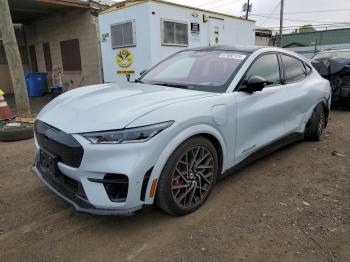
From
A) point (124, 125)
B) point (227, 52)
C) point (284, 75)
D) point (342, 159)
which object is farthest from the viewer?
point (342, 159)

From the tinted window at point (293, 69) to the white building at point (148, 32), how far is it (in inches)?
185

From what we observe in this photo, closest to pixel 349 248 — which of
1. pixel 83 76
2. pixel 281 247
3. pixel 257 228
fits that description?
pixel 281 247

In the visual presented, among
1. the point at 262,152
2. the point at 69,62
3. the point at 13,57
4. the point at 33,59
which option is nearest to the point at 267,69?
the point at 262,152

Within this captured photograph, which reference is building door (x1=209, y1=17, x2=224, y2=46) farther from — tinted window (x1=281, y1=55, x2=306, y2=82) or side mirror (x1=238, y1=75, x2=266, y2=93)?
side mirror (x1=238, y1=75, x2=266, y2=93)

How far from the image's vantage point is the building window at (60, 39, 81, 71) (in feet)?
41.2

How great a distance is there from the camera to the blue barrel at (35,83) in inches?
526

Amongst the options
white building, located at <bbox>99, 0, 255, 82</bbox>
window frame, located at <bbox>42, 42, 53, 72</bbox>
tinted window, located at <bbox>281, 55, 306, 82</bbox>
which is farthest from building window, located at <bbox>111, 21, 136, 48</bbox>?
window frame, located at <bbox>42, 42, 53, 72</bbox>

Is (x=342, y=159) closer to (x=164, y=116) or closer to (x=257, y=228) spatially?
(x=257, y=228)

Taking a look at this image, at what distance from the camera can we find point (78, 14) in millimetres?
12023

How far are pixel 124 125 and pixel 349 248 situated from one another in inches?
79.3

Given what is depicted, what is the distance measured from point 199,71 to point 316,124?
Result: 7.87 ft

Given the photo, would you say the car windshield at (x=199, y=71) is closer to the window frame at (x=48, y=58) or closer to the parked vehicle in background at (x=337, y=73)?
the parked vehicle in background at (x=337, y=73)

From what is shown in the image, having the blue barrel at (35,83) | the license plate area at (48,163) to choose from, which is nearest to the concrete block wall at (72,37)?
the blue barrel at (35,83)

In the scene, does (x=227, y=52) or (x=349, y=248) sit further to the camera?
(x=227, y=52)
